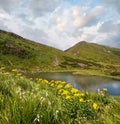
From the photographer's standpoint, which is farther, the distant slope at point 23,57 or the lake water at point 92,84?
the distant slope at point 23,57

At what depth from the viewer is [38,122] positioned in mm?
4309

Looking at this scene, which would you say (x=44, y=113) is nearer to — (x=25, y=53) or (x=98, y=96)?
(x=98, y=96)

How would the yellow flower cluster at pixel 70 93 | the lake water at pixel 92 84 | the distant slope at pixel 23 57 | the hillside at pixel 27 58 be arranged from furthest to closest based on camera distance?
the distant slope at pixel 23 57, the hillside at pixel 27 58, the lake water at pixel 92 84, the yellow flower cluster at pixel 70 93

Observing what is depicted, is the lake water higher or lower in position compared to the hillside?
lower

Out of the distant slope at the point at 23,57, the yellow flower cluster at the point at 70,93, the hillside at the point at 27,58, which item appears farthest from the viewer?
the distant slope at the point at 23,57

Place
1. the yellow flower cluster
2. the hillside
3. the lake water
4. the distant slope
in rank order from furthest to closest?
the distant slope → the hillside → the lake water → the yellow flower cluster

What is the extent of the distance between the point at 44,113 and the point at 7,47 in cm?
17062

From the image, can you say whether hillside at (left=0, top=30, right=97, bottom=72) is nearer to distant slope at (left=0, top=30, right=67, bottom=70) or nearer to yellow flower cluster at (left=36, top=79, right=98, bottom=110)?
distant slope at (left=0, top=30, right=67, bottom=70)

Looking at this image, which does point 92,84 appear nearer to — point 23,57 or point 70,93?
point 70,93

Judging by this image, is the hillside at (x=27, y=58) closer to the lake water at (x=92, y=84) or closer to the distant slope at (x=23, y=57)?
the distant slope at (x=23, y=57)

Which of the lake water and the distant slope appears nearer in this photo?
the lake water

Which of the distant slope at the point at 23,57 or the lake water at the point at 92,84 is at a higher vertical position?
the distant slope at the point at 23,57

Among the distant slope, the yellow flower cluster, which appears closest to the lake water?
the yellow flower cluster

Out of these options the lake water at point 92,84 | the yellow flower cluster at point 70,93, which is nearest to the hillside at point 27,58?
the lake water at point 92,84
